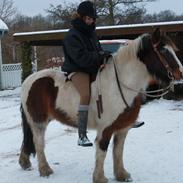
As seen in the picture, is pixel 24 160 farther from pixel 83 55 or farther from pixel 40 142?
pixel 83 55

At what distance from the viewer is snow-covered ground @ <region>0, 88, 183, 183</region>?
5281 mm

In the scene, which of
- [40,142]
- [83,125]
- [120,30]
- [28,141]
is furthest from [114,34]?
[83,125]

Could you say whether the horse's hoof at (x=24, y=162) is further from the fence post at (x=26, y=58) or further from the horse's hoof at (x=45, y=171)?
the fence post at (x=26, y=58)

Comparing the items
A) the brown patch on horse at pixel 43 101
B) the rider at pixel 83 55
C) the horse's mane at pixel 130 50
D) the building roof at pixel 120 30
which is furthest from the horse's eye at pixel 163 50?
the building roof at pixel 120 30

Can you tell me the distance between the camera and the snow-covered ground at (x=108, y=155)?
17.3 feet

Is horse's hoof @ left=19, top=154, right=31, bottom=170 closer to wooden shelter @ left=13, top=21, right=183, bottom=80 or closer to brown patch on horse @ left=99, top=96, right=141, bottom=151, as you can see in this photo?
brown patch on horse @ left=99, top=96, right=141, bottom=151

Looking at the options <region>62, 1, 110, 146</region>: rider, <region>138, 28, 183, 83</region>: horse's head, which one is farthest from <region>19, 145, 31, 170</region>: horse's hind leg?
<region>138, 28, 183, 83</region>: horse's head

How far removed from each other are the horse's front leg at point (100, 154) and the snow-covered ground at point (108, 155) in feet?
0.93

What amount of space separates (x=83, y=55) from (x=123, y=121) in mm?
913

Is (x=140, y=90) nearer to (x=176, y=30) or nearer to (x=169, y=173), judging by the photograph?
(x=169, y=173)

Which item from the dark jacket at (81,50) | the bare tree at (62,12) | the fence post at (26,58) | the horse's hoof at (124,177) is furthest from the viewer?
the bare tree at (62,12)

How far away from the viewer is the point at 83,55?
473cm

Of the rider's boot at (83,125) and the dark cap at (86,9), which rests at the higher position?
the dark cap at (86,9)

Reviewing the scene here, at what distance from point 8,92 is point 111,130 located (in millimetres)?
13811
